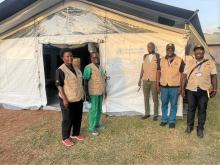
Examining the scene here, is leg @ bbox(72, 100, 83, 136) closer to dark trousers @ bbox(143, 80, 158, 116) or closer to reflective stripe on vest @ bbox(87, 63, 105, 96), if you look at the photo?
reflective stripe on vest @ bbox(87, 63, 105, 96)

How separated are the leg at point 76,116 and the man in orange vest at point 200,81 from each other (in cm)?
214

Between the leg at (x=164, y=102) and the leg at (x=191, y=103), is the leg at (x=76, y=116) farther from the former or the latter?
the leg at (x=191, y=103)

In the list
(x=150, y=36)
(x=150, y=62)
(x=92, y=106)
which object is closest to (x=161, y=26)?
(x=150, y=36)

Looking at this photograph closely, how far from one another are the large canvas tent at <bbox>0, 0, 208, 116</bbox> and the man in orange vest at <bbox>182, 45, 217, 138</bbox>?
1.27m

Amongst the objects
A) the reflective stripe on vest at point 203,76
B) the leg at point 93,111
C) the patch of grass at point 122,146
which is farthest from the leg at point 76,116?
the reflective stripe on vest at point 203,76

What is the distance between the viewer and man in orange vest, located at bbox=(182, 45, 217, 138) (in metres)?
6.09

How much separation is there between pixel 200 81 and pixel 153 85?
4.70ft

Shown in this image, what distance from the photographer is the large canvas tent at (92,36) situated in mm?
7609

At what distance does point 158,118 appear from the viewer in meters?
7.66

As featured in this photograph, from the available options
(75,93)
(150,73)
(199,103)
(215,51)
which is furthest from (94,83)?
(215,51)

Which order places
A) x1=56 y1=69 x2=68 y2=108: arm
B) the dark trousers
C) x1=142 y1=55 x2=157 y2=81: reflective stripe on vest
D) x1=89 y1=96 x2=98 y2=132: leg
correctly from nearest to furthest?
x1=56 y1=69 x2=68 y2=108: arm, x1=89 y1=96 x2=98 y2=132: leg, x1=142 y1=55 x2=157 y2=81: reflective stripe on vest, the dark trousers

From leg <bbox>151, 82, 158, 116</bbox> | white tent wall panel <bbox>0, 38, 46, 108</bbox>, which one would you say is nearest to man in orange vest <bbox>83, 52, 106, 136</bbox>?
leg <bbox>151, 82, 158, 116</bbox>

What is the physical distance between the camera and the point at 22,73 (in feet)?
28.4

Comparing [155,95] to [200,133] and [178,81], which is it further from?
[200,133]
